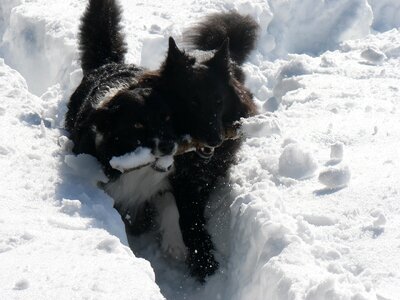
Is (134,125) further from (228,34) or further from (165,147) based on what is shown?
(228,34)

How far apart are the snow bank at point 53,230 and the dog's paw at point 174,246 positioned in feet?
2.67

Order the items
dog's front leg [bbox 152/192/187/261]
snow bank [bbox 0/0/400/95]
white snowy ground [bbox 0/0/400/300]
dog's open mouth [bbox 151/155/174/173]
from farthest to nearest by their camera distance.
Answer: snow bank [bbox 0/0/400/95], dog's front leg [bbox 152/192/187/261], dog's open mouth [bbox 151/155/174/173], white snowy ground [bbox 0/0/400/300]

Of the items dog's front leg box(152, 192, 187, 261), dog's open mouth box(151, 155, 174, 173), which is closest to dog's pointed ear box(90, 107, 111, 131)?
dog's open mouth box(151, 155, 174, 173)

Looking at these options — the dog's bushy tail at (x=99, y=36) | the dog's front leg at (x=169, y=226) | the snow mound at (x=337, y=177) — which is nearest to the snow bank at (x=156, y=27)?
the dog's bushy tail at (x=99, y=36)

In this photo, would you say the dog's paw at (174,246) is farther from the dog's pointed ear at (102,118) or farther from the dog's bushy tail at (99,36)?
the dog's bushy tail at (99,36)

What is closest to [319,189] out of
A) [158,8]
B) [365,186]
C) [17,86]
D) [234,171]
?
[365,186]

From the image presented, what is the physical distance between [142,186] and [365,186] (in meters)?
1.54

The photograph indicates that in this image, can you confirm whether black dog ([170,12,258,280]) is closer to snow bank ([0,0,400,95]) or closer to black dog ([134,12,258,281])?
black dog ([134,12,258,281])

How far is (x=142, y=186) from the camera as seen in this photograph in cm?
426

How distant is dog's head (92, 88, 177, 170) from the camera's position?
3.74 m

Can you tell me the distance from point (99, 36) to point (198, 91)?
172cm

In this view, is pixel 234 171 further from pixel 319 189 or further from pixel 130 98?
pixel 130 98

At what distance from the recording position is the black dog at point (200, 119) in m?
4.01

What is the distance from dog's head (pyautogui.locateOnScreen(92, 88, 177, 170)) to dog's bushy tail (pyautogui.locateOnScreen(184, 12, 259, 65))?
157 centimetres
